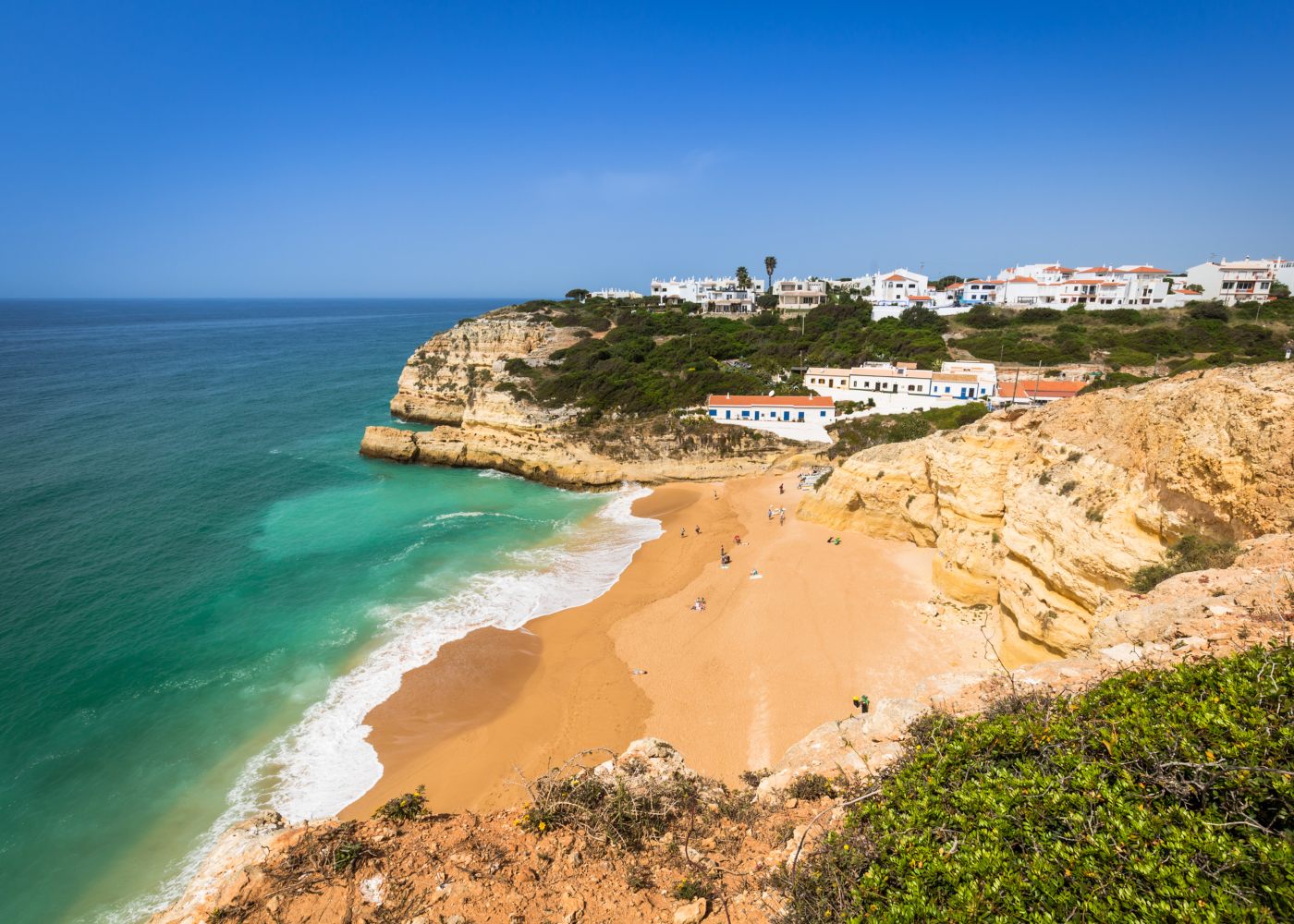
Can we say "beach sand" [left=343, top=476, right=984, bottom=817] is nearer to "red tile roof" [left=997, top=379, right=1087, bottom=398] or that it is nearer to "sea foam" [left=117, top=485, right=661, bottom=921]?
"sea foam" [left=117, top=485, right=661, bottom=921]

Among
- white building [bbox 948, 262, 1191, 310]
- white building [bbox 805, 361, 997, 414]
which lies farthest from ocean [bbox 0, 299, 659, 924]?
white building [bbox 948, 262, 1191, 310]

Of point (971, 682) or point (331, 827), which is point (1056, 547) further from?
point (331, 827)

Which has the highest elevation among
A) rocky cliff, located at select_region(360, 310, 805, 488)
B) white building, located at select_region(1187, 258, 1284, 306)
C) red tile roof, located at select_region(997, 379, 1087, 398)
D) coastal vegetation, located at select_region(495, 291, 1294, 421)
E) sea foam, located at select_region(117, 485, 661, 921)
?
white building, located at select_region(1187, 258, 1284, 306)

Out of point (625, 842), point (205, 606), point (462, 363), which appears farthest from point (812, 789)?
point (462, 363)

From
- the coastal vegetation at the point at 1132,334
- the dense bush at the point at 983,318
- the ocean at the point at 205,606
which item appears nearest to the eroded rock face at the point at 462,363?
the ocean at the point at 205,606

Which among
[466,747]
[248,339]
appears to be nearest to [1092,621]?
[466,747]

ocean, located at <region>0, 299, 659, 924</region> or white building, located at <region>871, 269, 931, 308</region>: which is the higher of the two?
white building, located at <region>871, 269, 931, 308</region>

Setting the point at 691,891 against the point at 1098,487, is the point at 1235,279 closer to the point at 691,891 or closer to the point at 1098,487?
the point at 1098,487
